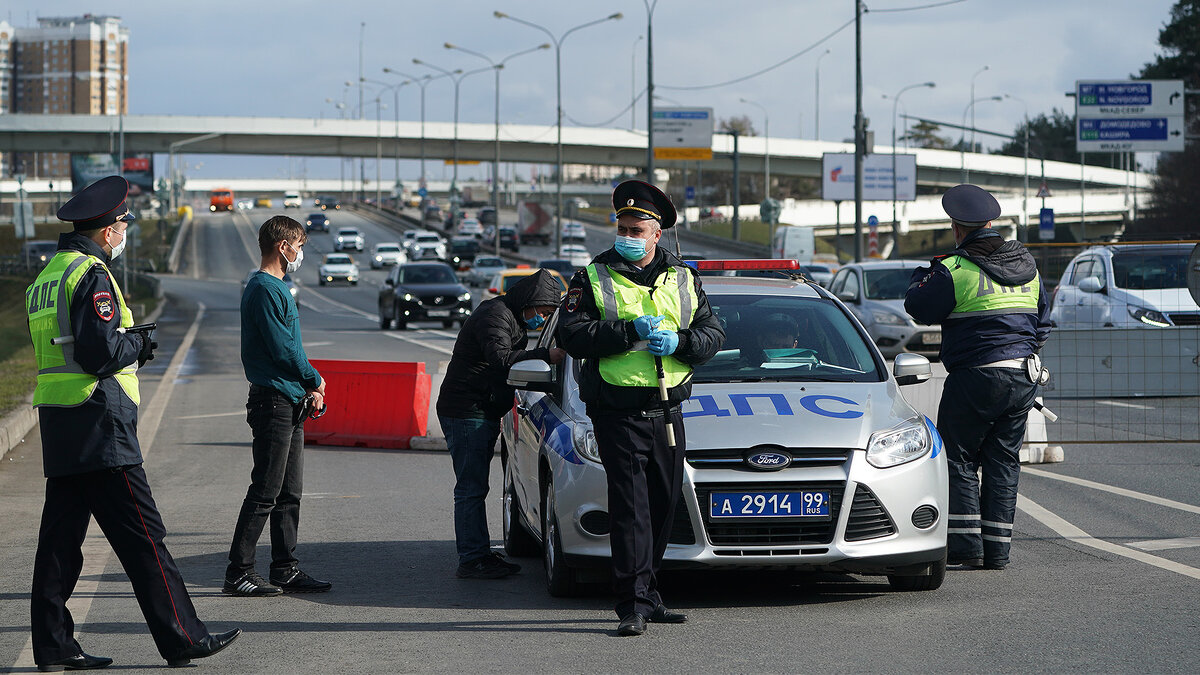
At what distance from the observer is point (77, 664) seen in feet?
18.6

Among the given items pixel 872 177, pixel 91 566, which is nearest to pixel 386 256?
pixel 872 177

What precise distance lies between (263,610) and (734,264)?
391 centimetres

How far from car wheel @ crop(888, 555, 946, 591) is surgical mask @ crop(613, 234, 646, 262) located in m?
2.08

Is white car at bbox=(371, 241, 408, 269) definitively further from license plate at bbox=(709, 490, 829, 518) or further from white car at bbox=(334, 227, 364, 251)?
license plate at bbox=(709, 490, 829, 518)

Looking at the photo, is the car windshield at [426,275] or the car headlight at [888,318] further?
the car windshield at [426,275]

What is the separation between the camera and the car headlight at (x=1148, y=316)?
17.1m

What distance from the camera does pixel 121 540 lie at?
5672 millimetres

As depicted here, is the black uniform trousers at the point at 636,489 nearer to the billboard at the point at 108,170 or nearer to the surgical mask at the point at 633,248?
the surgical mask at the point at 633,248

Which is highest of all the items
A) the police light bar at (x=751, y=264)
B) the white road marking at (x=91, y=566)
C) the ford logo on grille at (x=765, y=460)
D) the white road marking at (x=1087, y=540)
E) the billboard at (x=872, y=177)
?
the billboard at (x=872, y=177)

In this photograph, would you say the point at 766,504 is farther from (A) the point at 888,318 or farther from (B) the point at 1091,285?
(A) the point at 888,318

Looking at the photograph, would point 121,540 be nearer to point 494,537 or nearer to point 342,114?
point 494,537

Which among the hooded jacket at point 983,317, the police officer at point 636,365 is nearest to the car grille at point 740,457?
the police officer at point 636,365

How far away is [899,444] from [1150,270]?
11.6 metres

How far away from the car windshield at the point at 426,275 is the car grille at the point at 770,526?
3129 centimetres
